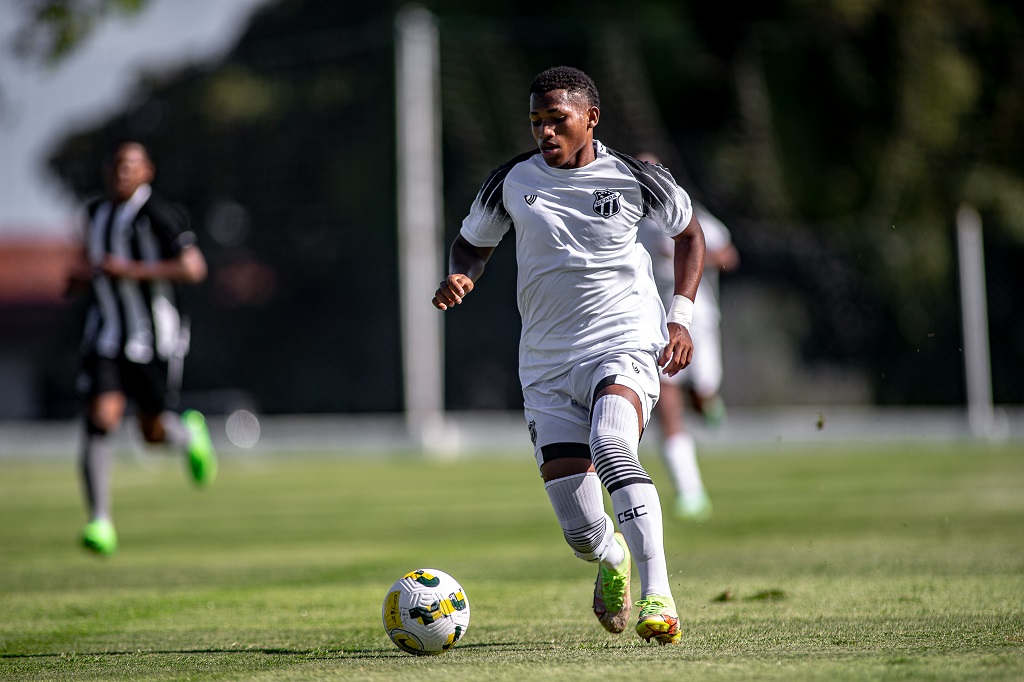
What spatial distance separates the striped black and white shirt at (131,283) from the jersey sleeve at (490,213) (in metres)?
4.08

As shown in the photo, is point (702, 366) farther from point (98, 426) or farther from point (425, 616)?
point (425, 616)

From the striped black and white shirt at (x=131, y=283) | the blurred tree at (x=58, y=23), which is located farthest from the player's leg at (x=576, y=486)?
the blurred tree at (x=58, y=23)

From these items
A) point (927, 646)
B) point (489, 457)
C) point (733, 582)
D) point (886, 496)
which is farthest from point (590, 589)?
point (489, 457)

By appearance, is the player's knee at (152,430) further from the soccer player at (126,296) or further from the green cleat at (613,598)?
the green cleat at (613,598)

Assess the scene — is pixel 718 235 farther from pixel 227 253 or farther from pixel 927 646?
pixel 227 253

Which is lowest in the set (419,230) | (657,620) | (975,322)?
(657,620)

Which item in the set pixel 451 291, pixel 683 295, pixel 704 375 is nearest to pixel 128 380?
pixel 704 375

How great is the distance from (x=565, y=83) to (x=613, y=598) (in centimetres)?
193

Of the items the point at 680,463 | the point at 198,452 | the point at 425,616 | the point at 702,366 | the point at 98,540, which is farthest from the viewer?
the point at 702,366

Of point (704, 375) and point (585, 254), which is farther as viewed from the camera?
point (704, 375)

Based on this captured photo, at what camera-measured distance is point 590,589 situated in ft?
22.9

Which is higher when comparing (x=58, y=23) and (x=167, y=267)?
(x=58, y=23)

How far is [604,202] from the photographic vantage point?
5.37m

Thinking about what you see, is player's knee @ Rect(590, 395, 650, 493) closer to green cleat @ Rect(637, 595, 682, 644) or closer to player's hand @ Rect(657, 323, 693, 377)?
player's hand @ Rect(657, 323, 693, 377)
